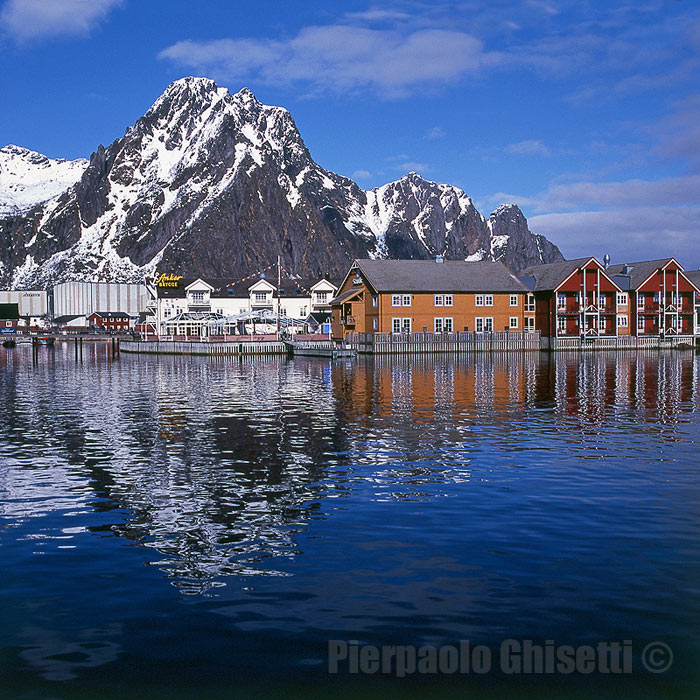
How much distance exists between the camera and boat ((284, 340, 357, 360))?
8375cm

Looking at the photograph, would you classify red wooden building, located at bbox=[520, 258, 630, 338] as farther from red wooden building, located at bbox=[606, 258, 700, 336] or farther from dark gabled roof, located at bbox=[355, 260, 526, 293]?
dark gabled roof, located at bbox=[355, 260, 526, 293]

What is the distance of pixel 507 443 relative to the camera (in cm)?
A: 2594

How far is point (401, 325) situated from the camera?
92.9 meters

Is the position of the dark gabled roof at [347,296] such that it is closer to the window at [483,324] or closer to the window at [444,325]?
the window at [444,325]

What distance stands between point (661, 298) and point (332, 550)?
105296 millimetres

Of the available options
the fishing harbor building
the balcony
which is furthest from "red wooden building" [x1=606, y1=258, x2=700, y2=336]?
the fishing harbor building

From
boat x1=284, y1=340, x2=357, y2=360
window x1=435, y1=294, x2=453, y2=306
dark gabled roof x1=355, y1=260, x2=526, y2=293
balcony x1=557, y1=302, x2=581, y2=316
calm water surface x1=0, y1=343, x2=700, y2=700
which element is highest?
dark gabled roof x1=355, y1=260, x2=526, y2=293

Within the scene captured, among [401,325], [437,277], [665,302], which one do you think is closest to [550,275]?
[665,302]

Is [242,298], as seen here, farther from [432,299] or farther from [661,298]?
[661,298]

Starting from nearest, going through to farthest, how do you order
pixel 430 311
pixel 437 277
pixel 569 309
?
1. pixel 430 311
2. pixel 437 277
3. pixel 569 309

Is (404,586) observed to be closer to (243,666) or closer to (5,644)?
(243,666)

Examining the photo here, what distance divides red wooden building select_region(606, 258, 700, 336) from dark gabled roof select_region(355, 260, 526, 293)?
66.6 feet

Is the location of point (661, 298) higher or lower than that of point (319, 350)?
higher

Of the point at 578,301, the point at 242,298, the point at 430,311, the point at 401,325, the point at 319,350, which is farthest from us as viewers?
the point at 242,298
